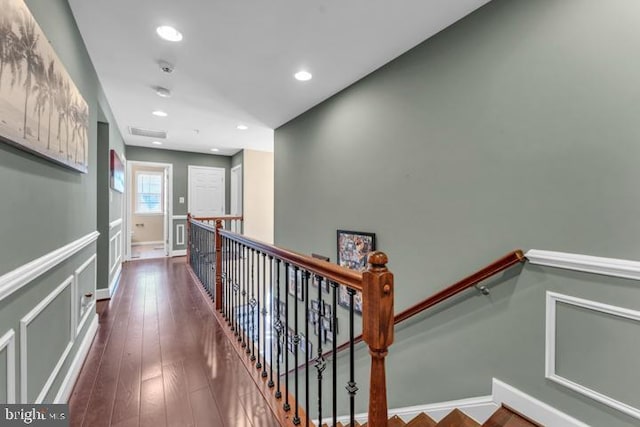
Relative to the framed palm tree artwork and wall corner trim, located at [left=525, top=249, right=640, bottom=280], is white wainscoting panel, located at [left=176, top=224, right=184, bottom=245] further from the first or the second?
wall corner trim, located at [left=525, top=249, right=640, bottom=280]

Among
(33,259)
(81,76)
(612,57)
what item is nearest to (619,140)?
(612,57)

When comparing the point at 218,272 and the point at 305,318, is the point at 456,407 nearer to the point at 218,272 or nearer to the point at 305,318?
the point at 305,318

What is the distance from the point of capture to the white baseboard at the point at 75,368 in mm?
1605

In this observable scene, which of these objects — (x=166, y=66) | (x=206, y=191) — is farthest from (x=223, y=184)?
(x=166, y=66)

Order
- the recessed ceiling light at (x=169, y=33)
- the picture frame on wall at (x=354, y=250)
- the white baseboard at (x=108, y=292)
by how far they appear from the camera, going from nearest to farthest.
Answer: the recessed ceiling light at (x=169, y=33) → the picture frame on wall at (x=354, y=250) → the white baseboard at (x=108, y=292)

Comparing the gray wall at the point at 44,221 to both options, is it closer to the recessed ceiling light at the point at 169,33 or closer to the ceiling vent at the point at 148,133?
the recessed ceiling light at the point at 169,33

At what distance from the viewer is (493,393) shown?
5.64 ft

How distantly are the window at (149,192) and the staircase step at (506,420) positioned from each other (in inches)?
354

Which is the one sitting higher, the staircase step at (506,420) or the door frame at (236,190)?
the door frame at (236,190)

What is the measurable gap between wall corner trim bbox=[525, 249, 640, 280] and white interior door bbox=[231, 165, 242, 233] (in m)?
5.65

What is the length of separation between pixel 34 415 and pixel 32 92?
1377mm

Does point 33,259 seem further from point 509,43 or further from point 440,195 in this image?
point 509,43

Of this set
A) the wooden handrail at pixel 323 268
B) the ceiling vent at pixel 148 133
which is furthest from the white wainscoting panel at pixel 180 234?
the wooden handrail at pixel 323 268

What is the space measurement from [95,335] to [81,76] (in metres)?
2.12
